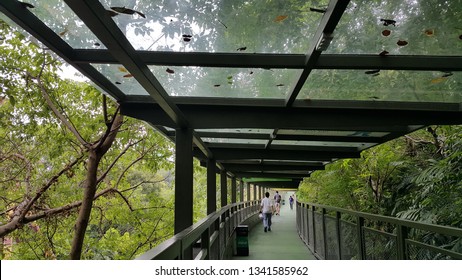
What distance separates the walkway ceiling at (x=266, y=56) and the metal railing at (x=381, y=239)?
4.90ft

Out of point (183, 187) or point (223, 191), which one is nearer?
point (183, 187)

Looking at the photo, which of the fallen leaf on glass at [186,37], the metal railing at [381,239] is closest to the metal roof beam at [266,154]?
the metal railing at [381,239]

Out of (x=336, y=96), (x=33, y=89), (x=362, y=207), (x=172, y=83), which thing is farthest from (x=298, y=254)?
(x=33, y=89)

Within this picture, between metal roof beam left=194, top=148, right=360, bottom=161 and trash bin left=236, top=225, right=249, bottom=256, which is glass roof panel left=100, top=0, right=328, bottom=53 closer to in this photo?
metal roof beam left=194, top=148, right=360, bottom=161

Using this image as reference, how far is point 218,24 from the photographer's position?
3145 millimetres

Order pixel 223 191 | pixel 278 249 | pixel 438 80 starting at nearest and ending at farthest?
pixel 438 80
pixel 278 249
pixel 223 191

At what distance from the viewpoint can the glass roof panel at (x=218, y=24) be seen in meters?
2.91

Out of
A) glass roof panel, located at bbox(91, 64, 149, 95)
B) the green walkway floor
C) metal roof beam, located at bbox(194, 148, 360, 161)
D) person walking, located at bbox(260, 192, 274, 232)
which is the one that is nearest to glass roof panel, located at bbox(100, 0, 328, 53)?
glass roof panel, located at bbox(91, 64, 149, 95)

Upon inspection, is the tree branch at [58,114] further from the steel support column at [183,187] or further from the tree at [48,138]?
the steel support column at [183,187]

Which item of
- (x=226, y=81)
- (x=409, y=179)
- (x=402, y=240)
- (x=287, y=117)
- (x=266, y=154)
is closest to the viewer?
(x=402, y=240)

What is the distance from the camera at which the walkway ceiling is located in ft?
9.55

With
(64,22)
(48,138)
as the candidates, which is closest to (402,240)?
(64,22)

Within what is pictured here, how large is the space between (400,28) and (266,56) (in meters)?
1.16

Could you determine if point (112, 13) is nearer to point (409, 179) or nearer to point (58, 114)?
point (58, 114)
